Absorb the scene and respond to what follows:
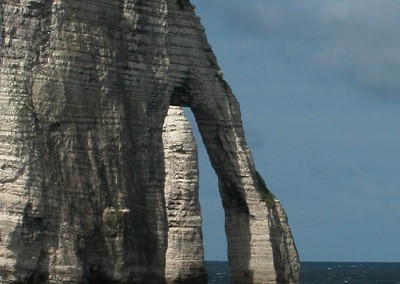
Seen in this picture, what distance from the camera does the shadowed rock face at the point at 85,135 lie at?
39875 millimetres

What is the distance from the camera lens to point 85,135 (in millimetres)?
41844

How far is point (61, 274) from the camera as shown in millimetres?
40344

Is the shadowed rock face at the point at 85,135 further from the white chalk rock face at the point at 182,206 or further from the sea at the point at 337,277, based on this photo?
the sea at the point at 337,277

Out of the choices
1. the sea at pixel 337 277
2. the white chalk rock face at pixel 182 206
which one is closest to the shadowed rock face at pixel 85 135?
the white chalk rock face at pixel 182 206

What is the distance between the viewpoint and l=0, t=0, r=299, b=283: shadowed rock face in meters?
39.9

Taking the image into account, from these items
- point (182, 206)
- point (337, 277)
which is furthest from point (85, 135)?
point (337, 277)

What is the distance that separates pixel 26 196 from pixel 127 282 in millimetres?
3872

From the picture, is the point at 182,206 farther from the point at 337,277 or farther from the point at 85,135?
the point at 337,277

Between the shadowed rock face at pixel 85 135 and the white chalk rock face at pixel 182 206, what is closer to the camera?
the shadowed rock face at pixel 85 135

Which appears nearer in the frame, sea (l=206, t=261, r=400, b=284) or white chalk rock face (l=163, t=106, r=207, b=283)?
white chalk rock face (l=163, t=106, r=207, b=283)

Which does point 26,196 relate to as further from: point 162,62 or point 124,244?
point 162,62

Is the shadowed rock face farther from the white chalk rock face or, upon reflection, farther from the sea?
the sea

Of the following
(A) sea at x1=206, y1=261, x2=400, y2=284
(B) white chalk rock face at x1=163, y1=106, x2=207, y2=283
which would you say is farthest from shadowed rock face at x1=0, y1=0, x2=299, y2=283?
(A) sea at x1=206, y1=261, x2=400, y2=284

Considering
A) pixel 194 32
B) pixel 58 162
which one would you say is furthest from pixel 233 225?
pixel 58 162
